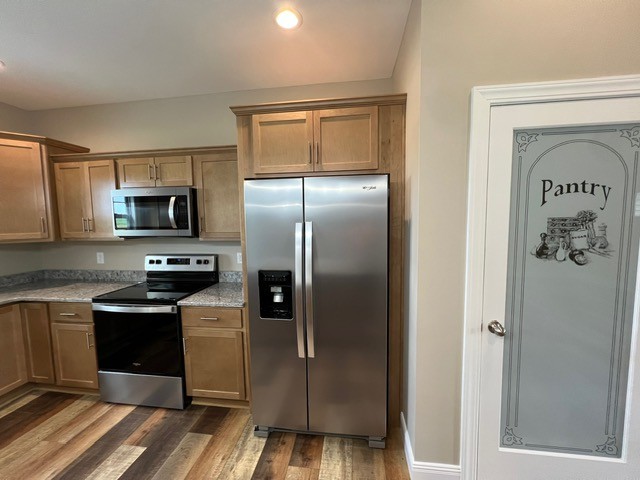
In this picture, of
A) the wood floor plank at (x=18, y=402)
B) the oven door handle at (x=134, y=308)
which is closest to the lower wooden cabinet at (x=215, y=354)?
the oven door handle at (x=134, y=308)

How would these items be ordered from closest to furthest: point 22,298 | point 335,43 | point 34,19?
point 34,19 < point 335,43 < point 22,298

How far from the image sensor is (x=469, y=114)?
1429 mm

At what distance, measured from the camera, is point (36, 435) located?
Result: 6.73 feet

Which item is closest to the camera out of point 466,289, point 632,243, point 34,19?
point 632,243

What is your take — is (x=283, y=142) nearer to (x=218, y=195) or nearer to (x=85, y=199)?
(x=218, y=195)

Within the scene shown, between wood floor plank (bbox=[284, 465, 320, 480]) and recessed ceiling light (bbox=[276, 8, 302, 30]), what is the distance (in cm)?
277

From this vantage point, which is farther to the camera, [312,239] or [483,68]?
[312,239]

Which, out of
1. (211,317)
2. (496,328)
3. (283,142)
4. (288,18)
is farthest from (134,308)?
(496,328)

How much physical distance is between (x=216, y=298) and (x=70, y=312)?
1326mm

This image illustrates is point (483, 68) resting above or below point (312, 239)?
above

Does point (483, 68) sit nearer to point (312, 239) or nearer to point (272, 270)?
point (312, 239)

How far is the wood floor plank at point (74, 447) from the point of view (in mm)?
1753

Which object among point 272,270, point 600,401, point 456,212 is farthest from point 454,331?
point 272,270

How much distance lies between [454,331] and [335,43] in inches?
81.1
